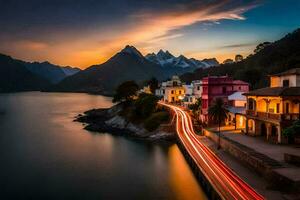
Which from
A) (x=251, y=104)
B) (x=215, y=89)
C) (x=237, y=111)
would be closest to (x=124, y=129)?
(x=215, y=89)

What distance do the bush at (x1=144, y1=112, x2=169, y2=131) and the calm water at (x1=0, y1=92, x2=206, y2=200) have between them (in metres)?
7.89

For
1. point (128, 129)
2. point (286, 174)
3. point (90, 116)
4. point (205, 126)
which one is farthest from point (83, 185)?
point (90, 116)

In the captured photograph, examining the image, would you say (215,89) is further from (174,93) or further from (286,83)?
(174,93)

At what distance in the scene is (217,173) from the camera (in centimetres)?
3994

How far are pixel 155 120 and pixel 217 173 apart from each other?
49.6 meters

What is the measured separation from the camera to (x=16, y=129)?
108 metres

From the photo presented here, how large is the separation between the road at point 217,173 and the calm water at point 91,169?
9.29ft

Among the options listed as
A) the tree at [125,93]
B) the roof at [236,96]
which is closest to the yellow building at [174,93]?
the tree at [125,93]

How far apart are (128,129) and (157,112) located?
32.2ft

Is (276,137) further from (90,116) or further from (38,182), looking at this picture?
(90,116)

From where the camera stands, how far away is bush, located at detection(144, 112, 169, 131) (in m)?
87.1

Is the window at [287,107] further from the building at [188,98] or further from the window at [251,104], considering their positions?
the building at [188,98]

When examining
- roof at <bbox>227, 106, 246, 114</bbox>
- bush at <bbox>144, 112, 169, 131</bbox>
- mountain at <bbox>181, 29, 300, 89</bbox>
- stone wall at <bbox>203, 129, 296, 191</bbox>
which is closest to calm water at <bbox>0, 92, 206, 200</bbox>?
stone wall at <bbox>203, 129, 296, 191</bbox>

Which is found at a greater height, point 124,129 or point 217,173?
point 217,173
